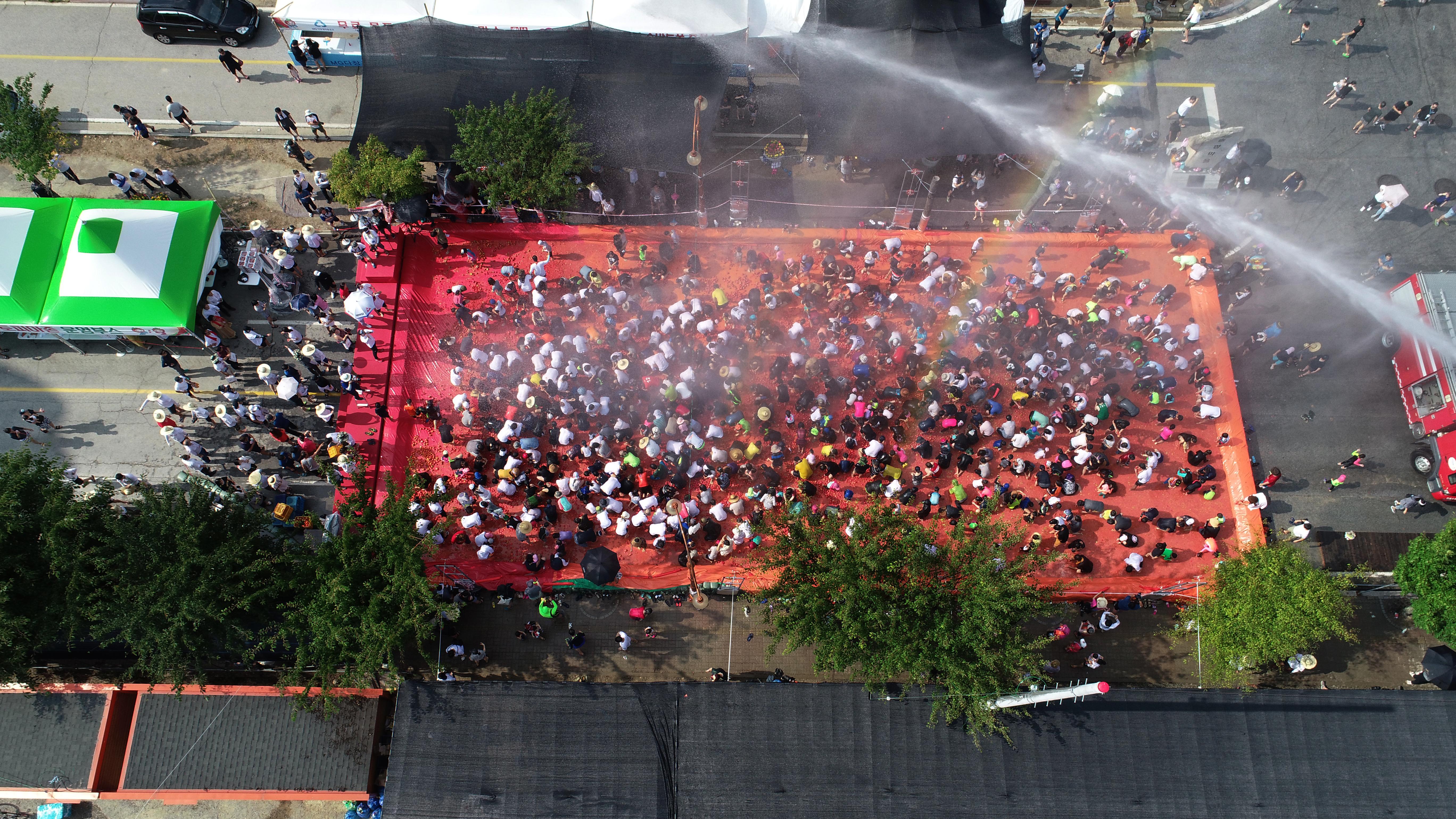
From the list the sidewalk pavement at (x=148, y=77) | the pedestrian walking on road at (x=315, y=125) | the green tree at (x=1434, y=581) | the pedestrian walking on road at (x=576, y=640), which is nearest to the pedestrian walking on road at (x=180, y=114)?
the sidewalk pavement at (x=148, y=77)

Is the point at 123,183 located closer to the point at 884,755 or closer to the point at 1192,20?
the point at 884,755

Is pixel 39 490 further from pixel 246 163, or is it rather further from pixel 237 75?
pixel 237 75

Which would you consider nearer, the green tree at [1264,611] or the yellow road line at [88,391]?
the green tree at [1264,611]

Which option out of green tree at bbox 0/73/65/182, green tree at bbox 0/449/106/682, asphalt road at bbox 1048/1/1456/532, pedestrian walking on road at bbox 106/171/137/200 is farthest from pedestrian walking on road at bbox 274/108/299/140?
asphalt road at bbox 1048/1/1456/532

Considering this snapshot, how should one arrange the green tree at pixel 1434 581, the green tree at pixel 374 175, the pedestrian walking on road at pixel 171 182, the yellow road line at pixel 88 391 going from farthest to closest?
the pedestrian walking on road at pixel 171 182, the yellow road line at pixel 88 391, the green tree at pixel 374 175, the green tree at pixel 1434 581

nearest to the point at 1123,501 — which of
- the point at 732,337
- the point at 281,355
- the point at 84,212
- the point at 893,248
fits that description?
the point at 893,248

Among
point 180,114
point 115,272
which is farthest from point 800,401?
point 180,114

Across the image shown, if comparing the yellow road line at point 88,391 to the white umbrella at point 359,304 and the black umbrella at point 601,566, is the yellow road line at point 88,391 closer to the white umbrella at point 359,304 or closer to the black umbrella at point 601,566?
the white umbrella at point 359,304

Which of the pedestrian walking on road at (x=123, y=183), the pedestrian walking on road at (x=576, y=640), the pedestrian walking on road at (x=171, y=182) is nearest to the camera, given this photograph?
the pedestrian walking on road at (x=576, y=640)
